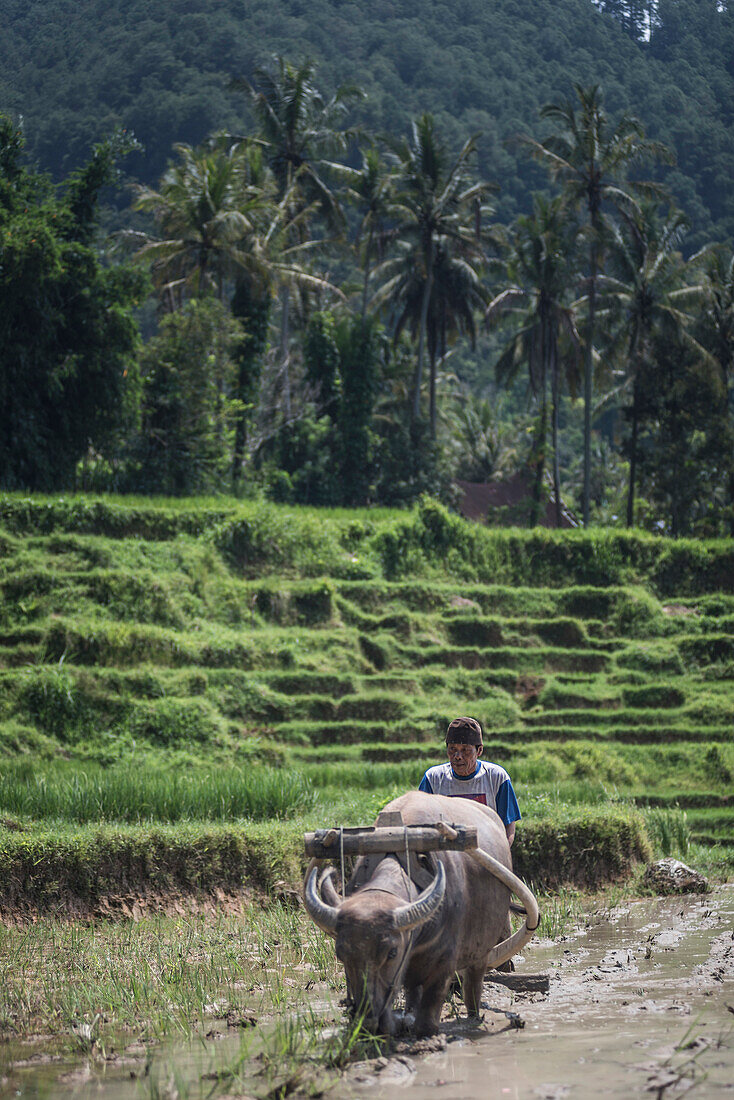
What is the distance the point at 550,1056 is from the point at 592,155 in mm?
29188

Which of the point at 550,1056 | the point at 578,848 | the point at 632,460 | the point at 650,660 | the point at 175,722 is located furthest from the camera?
the point at 632,460

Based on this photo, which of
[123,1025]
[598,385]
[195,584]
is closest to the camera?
[123,1025]

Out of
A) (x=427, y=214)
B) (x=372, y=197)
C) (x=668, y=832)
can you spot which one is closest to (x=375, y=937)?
(x=668, y=832)

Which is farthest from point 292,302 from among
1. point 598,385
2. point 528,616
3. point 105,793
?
point 105,793

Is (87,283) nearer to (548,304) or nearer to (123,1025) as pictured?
(548,304)

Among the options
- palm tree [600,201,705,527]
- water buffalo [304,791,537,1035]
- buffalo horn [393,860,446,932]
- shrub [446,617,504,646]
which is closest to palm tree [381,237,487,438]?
palm tree [600,201,705,527]

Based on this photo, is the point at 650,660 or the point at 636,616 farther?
the point at 636,616

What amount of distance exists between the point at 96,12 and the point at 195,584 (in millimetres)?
60981

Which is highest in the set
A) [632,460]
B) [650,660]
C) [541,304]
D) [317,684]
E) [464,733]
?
[541,304]

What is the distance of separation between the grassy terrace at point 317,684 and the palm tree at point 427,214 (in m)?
10.7

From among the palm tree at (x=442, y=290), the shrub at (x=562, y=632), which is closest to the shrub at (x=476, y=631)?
the shrub at (x=562, y=632)

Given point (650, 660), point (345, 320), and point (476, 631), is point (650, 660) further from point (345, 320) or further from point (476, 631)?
point (345, 320)

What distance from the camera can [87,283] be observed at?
23156 millimetres

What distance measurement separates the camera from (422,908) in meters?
4.00
